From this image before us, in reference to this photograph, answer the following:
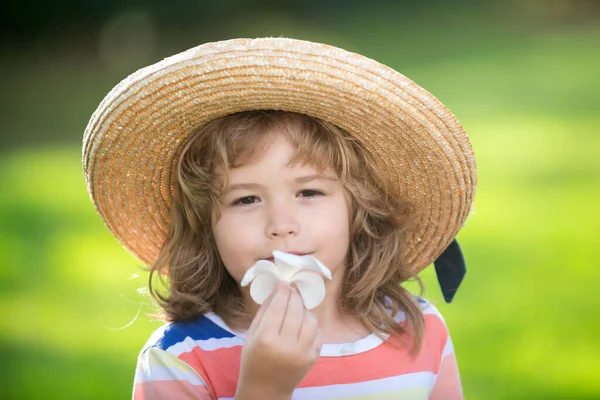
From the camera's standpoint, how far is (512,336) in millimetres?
4039

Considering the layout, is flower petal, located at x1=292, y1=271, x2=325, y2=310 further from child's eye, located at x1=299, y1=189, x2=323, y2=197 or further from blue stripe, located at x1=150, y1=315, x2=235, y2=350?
blue stripe, located at x1=150, y1=315, x2=235, y2=350

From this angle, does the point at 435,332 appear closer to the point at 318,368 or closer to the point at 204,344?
the point at 318,368

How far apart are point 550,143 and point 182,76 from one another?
501 cm

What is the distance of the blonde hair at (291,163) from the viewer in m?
2.16

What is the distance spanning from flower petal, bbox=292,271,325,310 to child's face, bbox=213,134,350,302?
6.2 inches

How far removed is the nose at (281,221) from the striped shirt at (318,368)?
33 cm

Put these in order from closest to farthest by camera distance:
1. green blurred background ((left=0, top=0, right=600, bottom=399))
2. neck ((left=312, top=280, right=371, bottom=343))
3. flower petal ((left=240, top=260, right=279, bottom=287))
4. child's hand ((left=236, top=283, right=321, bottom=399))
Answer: child's hand ((left=236, top=283, right=321, bottom=399)) < flower petal ((left=240, top=260, right=279, bottom=287)) < neck ((left=312, top=280, right=371, bottom=343)) < green blurred background ((left=0, top=0, right=600, bottom=399))

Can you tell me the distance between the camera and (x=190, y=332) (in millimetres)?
2209

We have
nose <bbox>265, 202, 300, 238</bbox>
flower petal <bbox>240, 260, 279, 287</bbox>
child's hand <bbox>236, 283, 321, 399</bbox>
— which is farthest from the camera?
nose <bbox>265, 202, 300, 238</bbox>

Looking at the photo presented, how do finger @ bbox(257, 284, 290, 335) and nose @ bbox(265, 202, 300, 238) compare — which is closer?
finger @ bbox(257, 284, 290, 335)

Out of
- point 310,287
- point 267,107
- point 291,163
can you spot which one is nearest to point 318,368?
point 310,287

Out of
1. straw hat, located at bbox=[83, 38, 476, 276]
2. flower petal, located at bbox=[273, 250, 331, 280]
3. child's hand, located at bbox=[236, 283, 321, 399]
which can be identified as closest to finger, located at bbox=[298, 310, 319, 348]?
child's hand, located at bbox=[236, 283, 321, 399]

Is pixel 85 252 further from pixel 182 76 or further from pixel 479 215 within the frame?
pixel 182 76

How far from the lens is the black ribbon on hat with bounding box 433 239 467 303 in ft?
8.27
